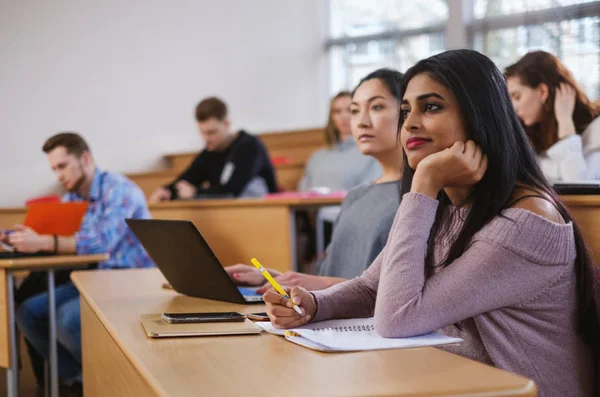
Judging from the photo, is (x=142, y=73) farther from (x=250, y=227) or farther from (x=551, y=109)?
(x=551, y=109)

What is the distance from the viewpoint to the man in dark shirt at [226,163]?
4.37 meters

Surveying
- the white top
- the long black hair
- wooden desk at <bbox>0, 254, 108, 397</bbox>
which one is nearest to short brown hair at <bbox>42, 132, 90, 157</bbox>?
wooden desk at <bbox>0, 254, 108, 397</bbox>

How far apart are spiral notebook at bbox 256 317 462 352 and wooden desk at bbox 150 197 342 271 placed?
6.12ft

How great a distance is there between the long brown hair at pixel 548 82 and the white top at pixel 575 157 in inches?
2.9

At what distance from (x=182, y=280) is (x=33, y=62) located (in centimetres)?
414

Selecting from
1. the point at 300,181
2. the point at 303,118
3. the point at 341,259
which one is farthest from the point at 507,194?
the point at 303,118

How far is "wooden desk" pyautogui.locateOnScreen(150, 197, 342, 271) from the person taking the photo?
10.5ft

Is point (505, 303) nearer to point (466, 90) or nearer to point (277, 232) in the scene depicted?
point (466, 90)

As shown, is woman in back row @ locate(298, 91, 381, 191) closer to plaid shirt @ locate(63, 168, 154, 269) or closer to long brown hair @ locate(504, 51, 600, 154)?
plaid shirt @ locate(63, 168, 154, 269)

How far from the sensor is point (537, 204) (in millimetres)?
1218

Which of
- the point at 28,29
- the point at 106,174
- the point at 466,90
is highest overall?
the point at 28,29

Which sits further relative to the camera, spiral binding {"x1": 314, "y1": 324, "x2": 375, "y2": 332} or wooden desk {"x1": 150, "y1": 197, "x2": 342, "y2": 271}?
wooden desk {"x1": 150, "y1": 197, "x2": 342, "y2": 271}

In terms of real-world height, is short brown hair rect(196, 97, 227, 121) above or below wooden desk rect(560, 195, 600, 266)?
above

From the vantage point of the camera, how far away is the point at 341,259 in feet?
7.07
